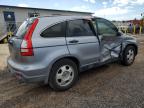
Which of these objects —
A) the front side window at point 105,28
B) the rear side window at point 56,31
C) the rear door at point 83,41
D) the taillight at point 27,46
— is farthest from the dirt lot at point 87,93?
the rear side window at point 56,31

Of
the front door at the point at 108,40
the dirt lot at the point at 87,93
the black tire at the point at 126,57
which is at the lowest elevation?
the dirt lot at the point at 87,93

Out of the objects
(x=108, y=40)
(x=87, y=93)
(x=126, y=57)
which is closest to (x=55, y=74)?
(x=87, y=93)

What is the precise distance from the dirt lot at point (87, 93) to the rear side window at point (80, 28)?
50.3 inches

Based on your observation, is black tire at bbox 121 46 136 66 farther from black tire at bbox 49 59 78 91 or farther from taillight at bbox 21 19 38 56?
taillight at bbox 21 19 38 56

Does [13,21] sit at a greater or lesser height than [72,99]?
greater

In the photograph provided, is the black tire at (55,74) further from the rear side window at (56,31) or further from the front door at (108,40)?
the front door at (108,40)

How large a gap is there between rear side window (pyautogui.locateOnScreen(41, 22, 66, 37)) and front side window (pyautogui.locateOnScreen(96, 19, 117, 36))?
3.80ft

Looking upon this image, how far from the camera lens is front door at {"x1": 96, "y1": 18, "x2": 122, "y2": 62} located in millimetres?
4199

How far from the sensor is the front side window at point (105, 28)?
13.8 feet

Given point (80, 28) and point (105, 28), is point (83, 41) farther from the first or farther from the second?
point (105, 28)

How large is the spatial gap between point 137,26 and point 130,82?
18078mm

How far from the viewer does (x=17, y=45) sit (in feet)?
10.3

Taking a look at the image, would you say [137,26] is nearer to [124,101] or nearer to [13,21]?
[13,21]

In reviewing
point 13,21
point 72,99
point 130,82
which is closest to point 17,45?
point 72,99
